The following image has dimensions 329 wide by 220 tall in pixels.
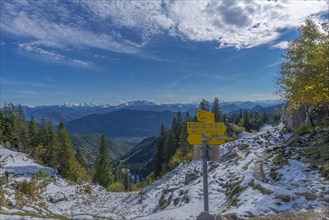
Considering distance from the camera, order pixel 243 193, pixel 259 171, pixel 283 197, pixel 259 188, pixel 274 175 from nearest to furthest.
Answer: pixel 283 197 < pixel 259 188 < pixel 243 193 < pixel 274 175 < pixel 259 171

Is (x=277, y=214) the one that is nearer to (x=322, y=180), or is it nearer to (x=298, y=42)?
(x=322, y=180)

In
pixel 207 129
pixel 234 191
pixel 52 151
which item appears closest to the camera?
pixel 207 129

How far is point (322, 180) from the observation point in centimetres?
1483

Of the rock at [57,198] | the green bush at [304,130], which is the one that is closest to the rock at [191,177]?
the green bush at [304,130]

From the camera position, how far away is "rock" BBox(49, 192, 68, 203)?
1438 inches

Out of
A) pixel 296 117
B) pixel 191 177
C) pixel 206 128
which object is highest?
pixel 296 117

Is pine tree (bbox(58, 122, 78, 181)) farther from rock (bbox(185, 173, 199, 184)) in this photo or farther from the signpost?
the signpost

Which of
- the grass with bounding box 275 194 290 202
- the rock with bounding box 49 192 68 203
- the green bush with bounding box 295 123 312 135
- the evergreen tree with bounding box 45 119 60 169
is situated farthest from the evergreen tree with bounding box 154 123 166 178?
the grass with bounding box 275 194 290 202

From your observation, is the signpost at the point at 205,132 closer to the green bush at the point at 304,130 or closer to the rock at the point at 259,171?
the rock at the point at 259,171

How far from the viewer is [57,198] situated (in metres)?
37.6

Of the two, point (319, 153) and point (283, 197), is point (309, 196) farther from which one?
point (319, 153)

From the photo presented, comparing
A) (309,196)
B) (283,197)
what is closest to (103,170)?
(283,197)

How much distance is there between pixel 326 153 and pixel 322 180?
4.74 metres

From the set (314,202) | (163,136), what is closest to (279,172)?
(314,202)
